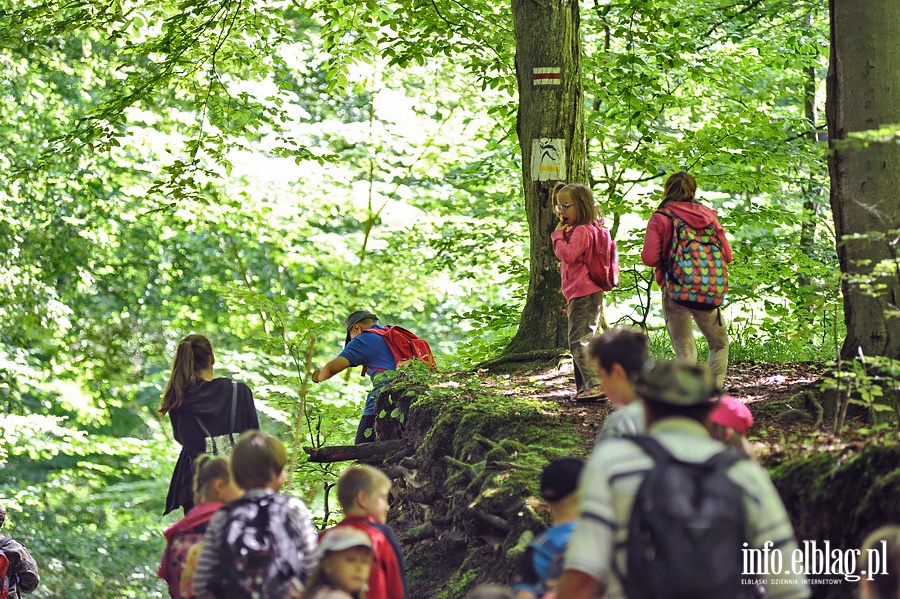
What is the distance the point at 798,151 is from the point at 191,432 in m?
8.80

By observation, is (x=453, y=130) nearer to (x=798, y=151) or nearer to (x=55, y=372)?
(x=798, y=151)

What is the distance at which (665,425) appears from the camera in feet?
9.45

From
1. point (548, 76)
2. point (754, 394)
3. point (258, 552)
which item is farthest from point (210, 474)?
point (548, 76)

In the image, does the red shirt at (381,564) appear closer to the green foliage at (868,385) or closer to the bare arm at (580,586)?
the bare arm at (580,586)

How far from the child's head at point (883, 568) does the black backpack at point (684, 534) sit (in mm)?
1102

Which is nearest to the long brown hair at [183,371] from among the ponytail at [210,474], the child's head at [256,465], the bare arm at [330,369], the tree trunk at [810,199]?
the bare arm at [330,369]

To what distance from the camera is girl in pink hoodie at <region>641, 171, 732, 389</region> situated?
6730 millimetres

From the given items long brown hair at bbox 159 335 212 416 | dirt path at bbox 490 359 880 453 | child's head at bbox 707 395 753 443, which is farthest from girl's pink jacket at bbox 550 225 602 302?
child's head at bbox 707 395 753 443

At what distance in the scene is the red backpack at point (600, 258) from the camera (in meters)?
7.10

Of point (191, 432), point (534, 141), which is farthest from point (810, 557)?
point (534, 141)

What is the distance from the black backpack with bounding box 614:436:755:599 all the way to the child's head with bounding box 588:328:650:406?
0.81 metres

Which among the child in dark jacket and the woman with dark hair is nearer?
the woman with dark hair

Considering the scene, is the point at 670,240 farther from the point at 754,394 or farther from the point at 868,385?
the point at 868,385

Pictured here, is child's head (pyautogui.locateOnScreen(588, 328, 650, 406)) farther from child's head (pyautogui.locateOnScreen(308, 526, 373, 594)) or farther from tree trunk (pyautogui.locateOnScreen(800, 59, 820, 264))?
tree trunk (pyautogui.locateOnScreen(800, 59, 820, 264))
